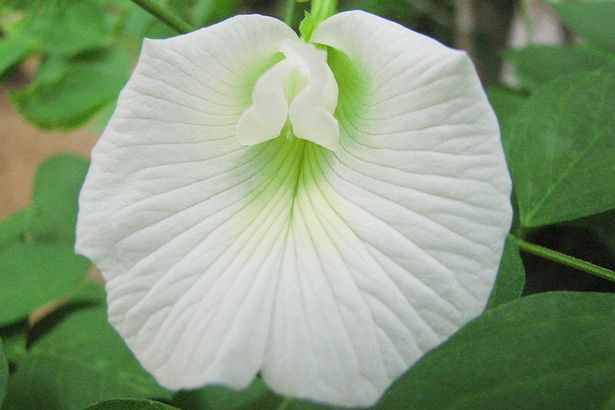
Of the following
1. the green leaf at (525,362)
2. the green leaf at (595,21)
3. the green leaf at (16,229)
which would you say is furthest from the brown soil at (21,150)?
the green leaf at (525,362)

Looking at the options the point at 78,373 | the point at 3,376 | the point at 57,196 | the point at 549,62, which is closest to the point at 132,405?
the point at 3,376

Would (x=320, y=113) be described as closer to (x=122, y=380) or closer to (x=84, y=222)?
(x=84, y=222)

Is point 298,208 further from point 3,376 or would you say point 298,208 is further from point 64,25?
point 64,25

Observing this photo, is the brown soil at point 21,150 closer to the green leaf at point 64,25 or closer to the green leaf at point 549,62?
the green leaf at point 64,25

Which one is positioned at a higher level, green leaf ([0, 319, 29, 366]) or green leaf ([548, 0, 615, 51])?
→ green leaf ([548, 0, 615, 51])

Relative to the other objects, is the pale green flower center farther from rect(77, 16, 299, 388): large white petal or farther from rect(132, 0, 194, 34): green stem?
rect(132, 0, 194, 34): green stem

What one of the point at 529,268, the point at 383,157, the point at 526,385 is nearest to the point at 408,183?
the point at 383,157

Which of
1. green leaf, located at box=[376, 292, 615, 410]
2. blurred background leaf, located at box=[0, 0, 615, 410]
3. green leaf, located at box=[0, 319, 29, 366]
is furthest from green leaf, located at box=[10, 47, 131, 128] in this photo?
green leaf, located at box=[376, 292, 615, 410]
